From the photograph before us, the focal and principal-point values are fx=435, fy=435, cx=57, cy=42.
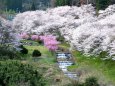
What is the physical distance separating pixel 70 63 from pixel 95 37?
418 centimetres

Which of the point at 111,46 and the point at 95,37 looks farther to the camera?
the point at 95,37

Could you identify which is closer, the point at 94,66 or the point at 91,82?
the point at 91,82

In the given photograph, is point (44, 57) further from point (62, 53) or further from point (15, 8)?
point (15, 8)

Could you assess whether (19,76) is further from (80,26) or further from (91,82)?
(80,26)

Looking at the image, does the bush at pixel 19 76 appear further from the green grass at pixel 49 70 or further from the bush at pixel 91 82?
the bush at pixel 91 82

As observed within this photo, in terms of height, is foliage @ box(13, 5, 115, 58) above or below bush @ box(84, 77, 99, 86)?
below

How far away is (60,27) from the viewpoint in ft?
173

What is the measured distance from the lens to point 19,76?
1950 centimetres

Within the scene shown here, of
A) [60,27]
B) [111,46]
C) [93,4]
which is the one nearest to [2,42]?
[111,46]

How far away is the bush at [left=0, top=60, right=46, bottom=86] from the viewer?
19.2m

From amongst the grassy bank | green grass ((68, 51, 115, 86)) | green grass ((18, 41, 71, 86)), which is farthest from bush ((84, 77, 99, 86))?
green grass ((68, 51, 115, 86))

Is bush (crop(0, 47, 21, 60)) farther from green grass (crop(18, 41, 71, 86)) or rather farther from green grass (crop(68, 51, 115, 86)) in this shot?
green grass (crop(68, 51, 115, 86))

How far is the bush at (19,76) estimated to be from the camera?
757 inches

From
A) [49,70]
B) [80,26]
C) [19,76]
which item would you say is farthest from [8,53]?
[19,76]
